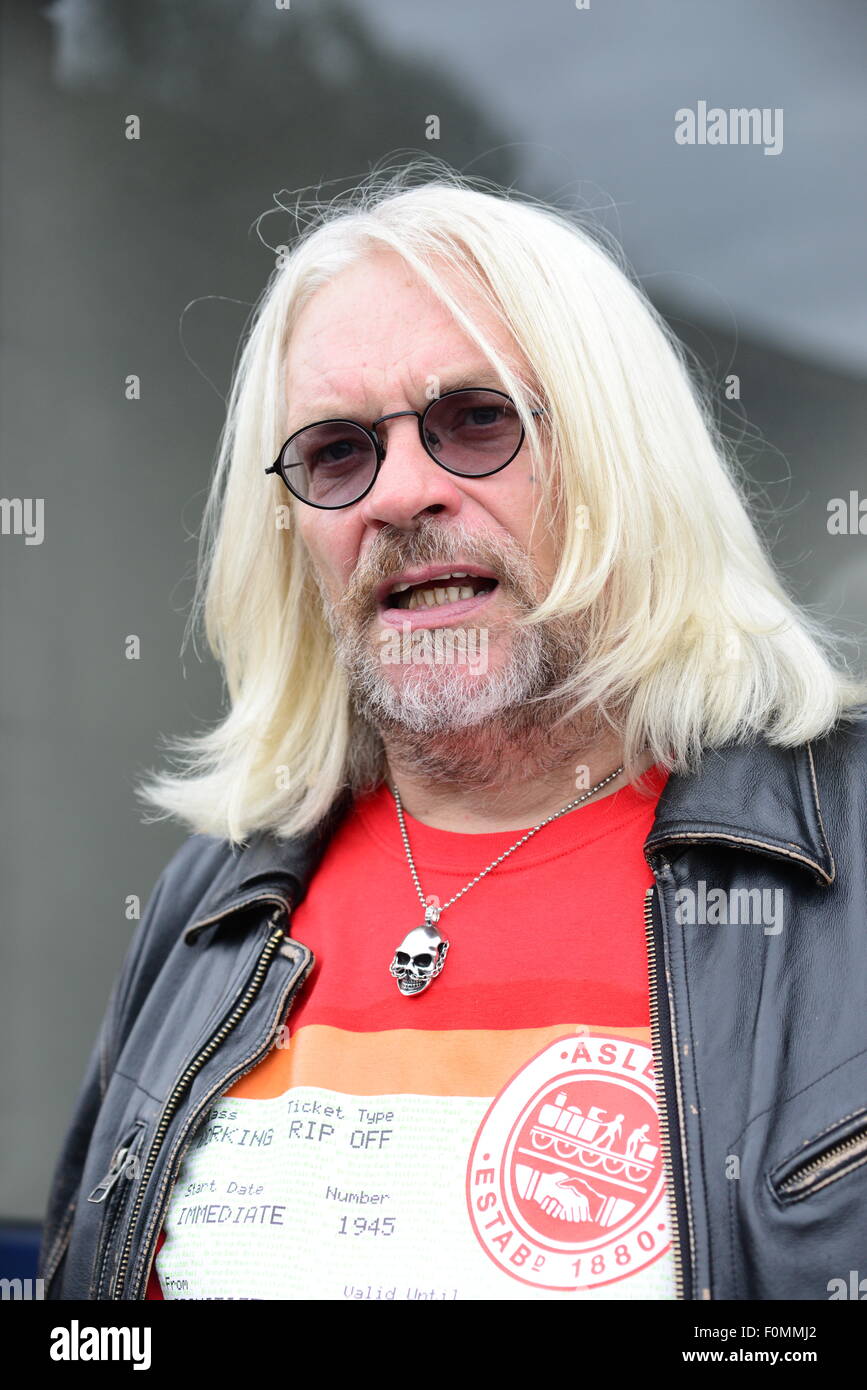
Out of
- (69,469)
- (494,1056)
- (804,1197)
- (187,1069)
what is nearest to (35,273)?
(69,469)

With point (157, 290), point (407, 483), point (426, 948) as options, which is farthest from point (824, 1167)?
point (157, 290)

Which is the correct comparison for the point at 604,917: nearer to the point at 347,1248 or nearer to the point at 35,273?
the point at 347,1248

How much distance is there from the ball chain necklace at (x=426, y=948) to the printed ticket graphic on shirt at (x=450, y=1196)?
18 cm

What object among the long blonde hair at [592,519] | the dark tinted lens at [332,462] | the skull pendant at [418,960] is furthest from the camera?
the dark tinted lens at [332,462]

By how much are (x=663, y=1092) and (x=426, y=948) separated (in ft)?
1.43

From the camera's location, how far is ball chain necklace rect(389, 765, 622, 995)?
1.77 meters

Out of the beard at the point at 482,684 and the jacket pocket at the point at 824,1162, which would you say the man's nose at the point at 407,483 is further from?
the jacket pocket at the point at 824,1162

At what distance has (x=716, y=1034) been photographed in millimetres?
1491

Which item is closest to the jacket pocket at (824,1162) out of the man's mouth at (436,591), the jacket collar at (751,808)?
the jacket collar at (751,808)

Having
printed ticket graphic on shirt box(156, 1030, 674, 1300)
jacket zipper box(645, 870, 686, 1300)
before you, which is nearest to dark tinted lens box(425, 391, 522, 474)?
jacket zipper box(645, 870, 686, 1300)

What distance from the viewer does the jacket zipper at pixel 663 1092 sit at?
1401 mm

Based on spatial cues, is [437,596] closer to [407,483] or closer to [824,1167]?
[407,483]

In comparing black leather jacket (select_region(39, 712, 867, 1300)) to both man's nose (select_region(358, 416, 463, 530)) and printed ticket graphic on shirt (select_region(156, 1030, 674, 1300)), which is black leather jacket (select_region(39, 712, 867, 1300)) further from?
man's nose (select_region(358, 416, 463, 530))

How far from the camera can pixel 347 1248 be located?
Result: 5.18ft
